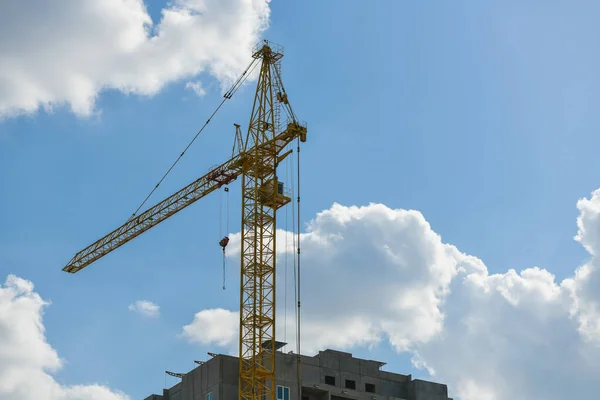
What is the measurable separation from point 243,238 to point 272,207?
5324 mm

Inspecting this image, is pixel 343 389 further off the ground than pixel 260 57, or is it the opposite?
pixel 260 57

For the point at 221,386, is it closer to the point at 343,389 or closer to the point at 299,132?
the point at 343,389

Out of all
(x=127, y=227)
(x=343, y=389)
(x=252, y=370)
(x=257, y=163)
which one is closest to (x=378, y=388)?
(x=343, y=389)

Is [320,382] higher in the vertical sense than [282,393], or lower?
higher

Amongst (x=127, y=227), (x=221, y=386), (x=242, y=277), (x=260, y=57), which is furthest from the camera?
(x=127, y=227)

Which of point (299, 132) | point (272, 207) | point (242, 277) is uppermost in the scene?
point (299, 132)

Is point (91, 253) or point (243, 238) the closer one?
Result: point (243, 238)

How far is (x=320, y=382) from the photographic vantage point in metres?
134

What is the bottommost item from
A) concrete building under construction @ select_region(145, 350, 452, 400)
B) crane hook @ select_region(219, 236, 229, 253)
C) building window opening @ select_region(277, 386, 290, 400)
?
building window opening @ select_region(277, 386, 290, 400)

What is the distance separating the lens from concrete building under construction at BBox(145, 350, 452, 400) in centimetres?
13038

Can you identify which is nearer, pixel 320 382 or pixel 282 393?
pixel 282 393

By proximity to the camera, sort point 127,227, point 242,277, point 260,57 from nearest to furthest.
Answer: point 242,277, point 260,57, point 127,227

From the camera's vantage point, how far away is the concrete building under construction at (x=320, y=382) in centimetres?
13038

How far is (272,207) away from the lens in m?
141
